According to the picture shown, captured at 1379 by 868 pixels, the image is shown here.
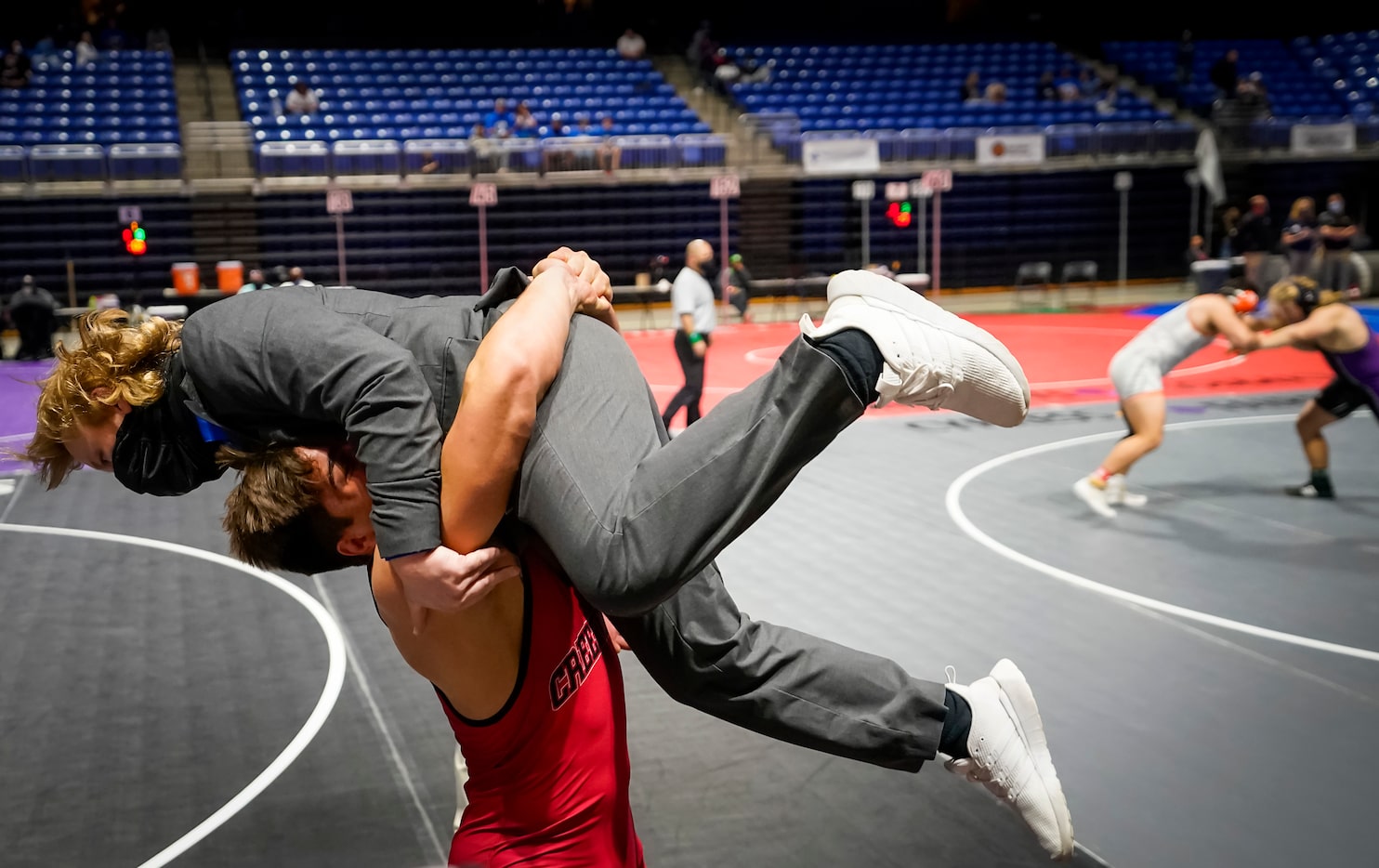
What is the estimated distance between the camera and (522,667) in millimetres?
1821

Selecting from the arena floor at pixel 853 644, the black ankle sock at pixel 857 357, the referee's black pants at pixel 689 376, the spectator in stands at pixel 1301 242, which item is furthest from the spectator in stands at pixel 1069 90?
the black ankle sock at pixel 857 357

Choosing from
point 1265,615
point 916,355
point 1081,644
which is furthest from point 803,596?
point 916,355

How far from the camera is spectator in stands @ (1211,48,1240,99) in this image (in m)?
21.0

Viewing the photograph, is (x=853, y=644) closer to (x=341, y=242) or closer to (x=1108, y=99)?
(x=341, y=242)

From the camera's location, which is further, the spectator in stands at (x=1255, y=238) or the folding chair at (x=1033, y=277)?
the folding chair at (x=1033, y=277)

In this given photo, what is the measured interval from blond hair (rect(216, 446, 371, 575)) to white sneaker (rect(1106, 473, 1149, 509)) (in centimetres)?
528

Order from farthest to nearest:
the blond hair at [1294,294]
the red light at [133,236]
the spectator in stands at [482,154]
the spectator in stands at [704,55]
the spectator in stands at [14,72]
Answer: the spectator in stands at [704,55]
the spectator in stands at [482,154]
the spectator in stands at [14,72]
the red light at [133,236]
the blond hair at [1294,294]

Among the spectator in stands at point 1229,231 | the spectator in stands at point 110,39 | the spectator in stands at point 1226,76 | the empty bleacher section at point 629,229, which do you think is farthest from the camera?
the spectator in stands at point 1226,76

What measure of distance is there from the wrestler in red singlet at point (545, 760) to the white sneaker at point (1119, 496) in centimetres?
503

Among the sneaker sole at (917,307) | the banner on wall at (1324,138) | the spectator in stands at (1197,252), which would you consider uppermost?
the banner on wall at (1324,138)

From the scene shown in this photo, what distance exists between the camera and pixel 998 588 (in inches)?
198

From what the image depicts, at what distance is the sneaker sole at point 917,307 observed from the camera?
6.35ft

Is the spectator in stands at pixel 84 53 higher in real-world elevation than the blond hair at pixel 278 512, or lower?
higher

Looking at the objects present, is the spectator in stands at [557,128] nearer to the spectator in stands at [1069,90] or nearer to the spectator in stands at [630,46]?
the spectator in stands at [630,46]
